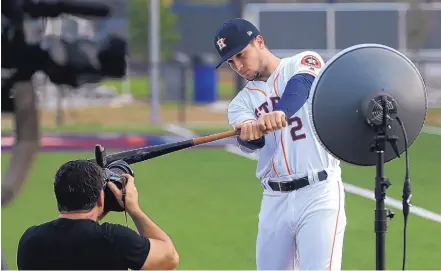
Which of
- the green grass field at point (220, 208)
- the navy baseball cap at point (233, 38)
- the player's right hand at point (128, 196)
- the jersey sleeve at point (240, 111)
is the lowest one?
the green grass field at point (220, 208)

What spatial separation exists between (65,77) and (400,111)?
64.8 ft

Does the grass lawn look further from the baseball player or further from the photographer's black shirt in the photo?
the photographer's black shirt

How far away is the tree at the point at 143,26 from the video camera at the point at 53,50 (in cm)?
639

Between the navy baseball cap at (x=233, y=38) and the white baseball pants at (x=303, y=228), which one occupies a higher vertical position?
the navy baseball cap at (x=233, y=38)

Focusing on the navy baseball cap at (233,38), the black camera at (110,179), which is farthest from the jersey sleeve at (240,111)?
the black camera at (110,179)

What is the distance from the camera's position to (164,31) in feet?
114

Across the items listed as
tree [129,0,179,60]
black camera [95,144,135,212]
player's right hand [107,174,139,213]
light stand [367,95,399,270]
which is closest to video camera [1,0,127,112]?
tree [129,0,179,60]

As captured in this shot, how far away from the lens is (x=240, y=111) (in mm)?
5465

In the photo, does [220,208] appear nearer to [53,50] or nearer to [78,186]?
[78,186]

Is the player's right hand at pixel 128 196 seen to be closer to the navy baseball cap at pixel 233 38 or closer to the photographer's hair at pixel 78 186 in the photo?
the photographer's hair at pixel 78 186

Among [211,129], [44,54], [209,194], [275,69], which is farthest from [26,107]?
[275,69]

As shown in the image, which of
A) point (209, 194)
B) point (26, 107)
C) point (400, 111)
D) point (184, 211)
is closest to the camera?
point (400, 111)

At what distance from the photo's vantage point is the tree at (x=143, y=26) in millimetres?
33750

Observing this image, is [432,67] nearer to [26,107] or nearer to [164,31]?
[164,31]
